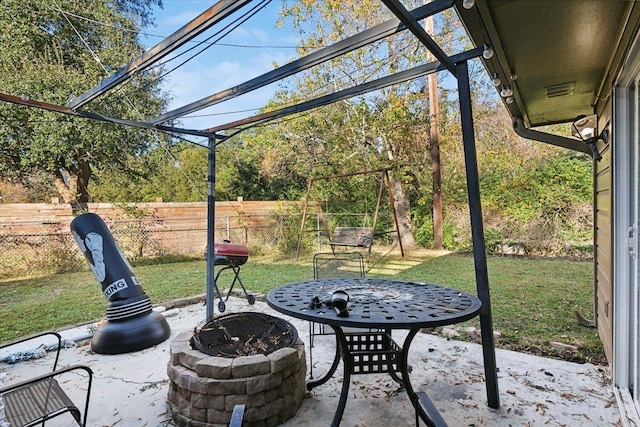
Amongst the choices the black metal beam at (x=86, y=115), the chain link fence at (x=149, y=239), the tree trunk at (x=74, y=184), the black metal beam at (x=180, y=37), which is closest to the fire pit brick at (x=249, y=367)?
the black metal beam at (x=180, y=37)

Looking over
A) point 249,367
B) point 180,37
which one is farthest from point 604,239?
point 180,37

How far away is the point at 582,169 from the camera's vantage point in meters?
6.39

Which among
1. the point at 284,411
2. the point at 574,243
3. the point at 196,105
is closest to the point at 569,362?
the point at 284,411

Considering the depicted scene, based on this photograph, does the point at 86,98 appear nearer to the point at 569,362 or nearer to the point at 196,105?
the point at 196,105

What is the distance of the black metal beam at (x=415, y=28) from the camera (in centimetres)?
139

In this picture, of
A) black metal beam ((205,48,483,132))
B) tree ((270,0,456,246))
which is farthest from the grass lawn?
tree ((270,0,456,246))

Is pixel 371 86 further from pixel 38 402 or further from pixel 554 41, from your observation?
pixel 38 402

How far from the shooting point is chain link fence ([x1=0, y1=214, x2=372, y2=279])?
545cm

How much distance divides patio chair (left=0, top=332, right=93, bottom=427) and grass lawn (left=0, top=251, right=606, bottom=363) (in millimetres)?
2107

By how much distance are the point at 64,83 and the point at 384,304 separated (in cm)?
673

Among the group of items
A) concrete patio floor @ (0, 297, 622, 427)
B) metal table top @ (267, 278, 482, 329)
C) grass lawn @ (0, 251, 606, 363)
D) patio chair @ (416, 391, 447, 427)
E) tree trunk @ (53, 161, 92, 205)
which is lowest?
concrete patio floor @ (0, 297, 622, 427)

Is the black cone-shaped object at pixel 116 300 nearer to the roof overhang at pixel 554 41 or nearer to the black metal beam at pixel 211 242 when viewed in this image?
Answer: the black metal beam at pixel 211 242

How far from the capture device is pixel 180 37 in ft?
5.81

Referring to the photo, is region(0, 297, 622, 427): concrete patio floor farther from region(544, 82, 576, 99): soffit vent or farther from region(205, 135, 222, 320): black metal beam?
region(544, 82, 576, 99): soffit vent
